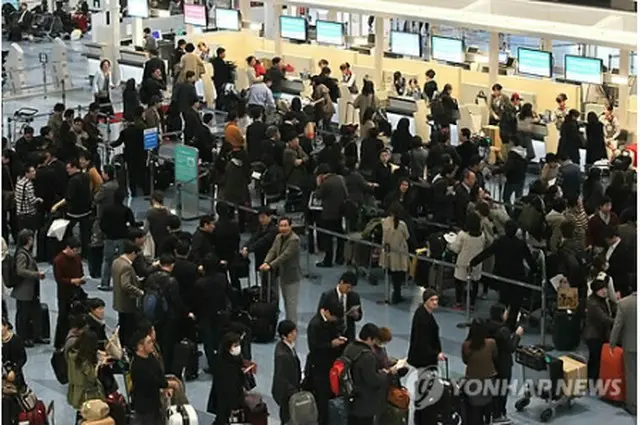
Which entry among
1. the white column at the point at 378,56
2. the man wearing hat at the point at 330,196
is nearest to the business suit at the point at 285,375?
the man wearing hat at the point at 330,196

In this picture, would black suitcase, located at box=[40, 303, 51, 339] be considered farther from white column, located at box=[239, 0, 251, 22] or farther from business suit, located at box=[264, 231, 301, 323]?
white column, located at box=[239, 0, 251, 22]

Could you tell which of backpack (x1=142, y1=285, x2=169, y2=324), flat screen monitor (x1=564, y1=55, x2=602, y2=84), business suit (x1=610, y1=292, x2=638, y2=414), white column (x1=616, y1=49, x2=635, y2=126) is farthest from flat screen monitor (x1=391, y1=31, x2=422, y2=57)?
backpack (x1=142, y1=285, x2=169, y2=324)

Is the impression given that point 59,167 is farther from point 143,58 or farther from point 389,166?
point 143,58

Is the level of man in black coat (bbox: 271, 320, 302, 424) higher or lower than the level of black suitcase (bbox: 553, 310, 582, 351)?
higher

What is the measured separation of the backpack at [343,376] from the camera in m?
11.4

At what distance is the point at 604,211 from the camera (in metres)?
15.5

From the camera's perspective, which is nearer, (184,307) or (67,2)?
(184,307)

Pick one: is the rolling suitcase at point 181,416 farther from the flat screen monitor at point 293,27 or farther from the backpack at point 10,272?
the flat screen monitor at point 293,27

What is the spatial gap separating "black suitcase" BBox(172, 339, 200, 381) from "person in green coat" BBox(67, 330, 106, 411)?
1511 mm

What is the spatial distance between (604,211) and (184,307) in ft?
16.6

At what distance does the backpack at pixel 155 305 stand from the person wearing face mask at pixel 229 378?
3.69 ft

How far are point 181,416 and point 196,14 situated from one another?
60.0 feet

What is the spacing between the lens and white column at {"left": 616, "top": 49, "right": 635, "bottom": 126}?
73.7ft

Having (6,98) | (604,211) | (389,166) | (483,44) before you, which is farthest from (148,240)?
(483,44)
